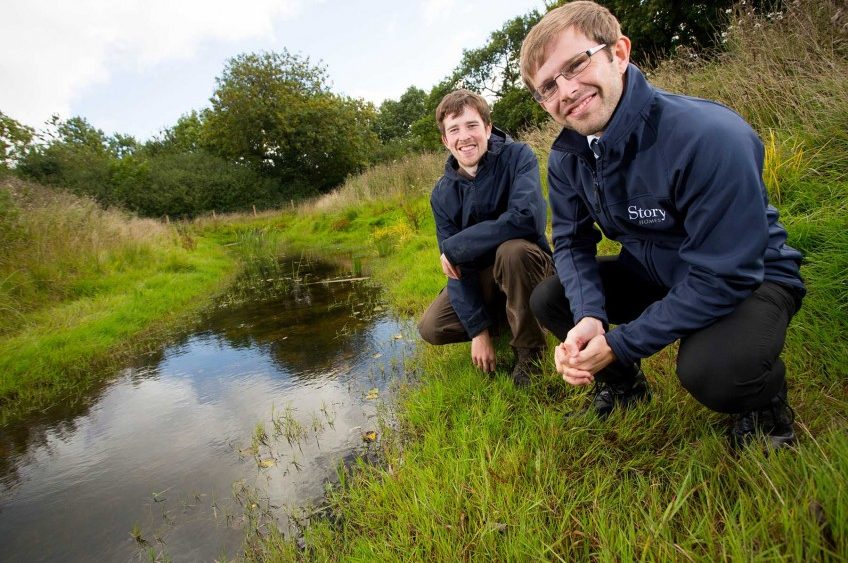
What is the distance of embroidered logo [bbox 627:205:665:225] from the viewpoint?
5.27ft

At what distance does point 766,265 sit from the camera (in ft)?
4.88

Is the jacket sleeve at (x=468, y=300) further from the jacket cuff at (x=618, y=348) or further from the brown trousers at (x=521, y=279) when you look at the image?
the jacket cuff at (x=618, y=348)

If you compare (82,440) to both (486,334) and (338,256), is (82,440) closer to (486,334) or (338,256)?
(486,334)

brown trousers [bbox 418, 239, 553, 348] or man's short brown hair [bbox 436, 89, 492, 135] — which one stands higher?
man's short brown hair [bbox 436, 89, 492, 135]

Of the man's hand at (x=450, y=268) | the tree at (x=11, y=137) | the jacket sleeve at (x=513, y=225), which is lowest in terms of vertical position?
the man's hand at (x=450, y=268)

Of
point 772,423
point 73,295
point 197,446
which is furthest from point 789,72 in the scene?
point 73,295

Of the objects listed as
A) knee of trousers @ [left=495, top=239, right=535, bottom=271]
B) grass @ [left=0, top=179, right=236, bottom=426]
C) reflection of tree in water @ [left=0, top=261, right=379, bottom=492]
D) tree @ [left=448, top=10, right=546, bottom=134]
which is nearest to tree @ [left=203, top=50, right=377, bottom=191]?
tree @ [left=448, top=10, right=546, bottom=134]

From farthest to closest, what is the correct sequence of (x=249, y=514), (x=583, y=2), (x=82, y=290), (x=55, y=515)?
(x=82, y=290) < (x=55, y=515) < (x=249, y=514) < (x=583, y=2)

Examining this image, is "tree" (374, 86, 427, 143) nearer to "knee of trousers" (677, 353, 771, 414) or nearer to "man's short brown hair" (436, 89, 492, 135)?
"man's short brown hair" (436, 89, 492, 135)

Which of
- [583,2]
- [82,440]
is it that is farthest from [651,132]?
[82,440]

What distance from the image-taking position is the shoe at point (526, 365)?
2424 mm

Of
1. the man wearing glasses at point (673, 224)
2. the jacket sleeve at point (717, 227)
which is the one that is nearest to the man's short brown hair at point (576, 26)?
the man wearing glasses at point (673, 224)

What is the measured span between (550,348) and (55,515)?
9.65 ft

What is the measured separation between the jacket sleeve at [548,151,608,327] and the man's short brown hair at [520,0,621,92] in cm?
54
